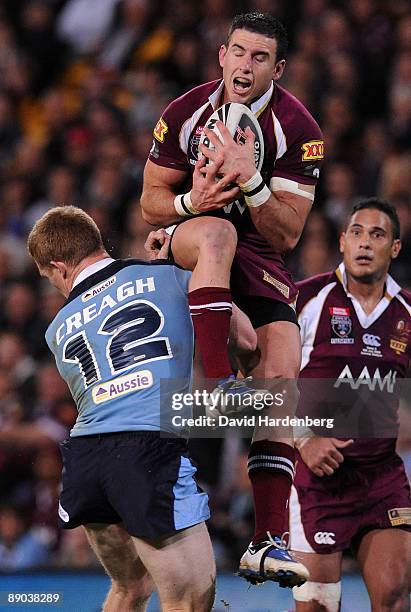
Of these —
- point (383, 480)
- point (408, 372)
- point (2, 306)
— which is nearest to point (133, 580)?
point (383, 480)

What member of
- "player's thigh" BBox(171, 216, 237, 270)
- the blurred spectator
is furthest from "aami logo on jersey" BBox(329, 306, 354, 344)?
the blurred spectator

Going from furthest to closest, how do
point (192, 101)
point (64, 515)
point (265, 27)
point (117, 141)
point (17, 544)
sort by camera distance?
point (117, 141)
point (17, 544)
point (192, 101)
point (265, 27)
point (64, 515)

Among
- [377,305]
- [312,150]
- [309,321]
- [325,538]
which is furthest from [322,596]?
[312,150]

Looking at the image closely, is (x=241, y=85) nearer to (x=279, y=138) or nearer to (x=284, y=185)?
(x=279, y=138)

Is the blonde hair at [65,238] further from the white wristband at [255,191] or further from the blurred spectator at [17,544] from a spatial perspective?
the blurred spectator at [17,544]

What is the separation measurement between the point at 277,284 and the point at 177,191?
1.82 feet

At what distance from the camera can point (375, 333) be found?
18.8 feet

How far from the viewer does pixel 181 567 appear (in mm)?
4199

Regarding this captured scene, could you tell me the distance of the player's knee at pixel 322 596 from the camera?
5418 mm

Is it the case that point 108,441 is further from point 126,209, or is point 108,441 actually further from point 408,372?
point 126,209

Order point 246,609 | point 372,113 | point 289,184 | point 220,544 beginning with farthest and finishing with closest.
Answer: point 372,113 → point 220,544 → point 246,609 → point 289,184

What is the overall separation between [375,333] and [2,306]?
164 inches

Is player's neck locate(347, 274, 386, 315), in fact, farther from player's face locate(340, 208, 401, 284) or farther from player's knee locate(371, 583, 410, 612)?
player's knee locate(371, 583, 410, 612)

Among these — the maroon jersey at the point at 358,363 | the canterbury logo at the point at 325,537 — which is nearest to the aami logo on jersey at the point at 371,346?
the maroon jersey at the point at 358,363
